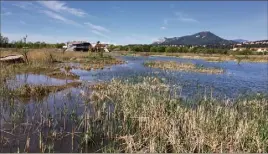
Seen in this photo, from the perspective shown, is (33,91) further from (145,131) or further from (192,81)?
(192,81)

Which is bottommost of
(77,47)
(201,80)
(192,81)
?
(201,80)

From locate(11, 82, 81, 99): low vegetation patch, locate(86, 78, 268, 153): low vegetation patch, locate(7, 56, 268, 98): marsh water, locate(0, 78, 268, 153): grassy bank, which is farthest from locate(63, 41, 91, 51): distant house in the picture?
locate(86, 78, 268, 153): low vegetation patch

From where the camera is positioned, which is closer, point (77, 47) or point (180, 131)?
point (180, 131)

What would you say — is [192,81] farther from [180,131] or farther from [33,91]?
[180,131]

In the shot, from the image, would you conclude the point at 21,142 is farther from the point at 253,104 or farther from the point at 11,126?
the point at 253,104

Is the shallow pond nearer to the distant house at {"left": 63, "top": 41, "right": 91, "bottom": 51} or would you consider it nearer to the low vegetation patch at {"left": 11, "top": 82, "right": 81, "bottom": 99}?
the low vegetation patch at {"left": 11, "top": 82, "right": 81, "bottom": 99}

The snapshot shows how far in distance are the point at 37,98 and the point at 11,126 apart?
5.75 metres

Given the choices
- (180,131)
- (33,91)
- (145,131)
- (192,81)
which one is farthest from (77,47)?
A: (180,131)

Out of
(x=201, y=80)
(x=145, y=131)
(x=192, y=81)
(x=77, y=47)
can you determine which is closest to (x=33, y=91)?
(x=145, y=131)

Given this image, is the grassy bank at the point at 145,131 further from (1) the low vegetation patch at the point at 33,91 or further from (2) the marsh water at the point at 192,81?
(1) the low vegetation patch at the point at 33,91

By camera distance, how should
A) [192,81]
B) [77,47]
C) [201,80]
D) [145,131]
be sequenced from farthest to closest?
[77,47] → [201,80] → [192,81] → [145,131]

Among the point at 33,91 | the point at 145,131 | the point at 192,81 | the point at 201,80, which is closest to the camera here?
the point at 145,131

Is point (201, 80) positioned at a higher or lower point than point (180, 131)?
lower

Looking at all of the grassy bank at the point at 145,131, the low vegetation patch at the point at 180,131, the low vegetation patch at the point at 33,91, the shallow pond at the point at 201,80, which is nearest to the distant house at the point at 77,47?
the shallow pond at the point at 201,80
